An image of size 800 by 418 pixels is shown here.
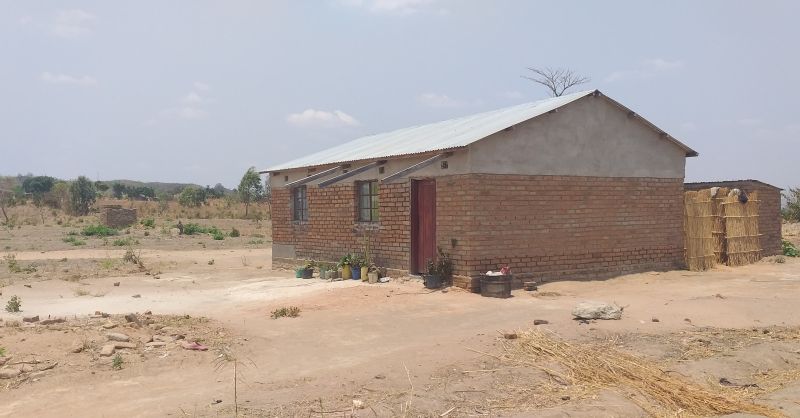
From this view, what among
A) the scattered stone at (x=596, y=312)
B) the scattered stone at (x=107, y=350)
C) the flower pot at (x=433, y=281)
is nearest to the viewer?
the scattered stone at (x=107, y=350)

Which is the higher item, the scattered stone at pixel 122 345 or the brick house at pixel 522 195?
the brick house at pixel 522 195

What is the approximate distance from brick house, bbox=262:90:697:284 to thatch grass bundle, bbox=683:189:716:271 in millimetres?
240

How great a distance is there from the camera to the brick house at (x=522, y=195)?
1133 cm

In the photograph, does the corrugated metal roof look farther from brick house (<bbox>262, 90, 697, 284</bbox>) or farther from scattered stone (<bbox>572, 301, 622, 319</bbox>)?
scattered stone (<bbox>572, 301, 622, 319</bbox>)

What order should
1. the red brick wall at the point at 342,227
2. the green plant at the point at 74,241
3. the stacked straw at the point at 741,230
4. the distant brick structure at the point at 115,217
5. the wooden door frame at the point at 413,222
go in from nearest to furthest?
1. the wooden door frame at the point at 413,222
2. the red brick wall at the point at 342,227
3. the stacked straw at the point at 741,230
4. the green plant at the point at 74,241
5. the distant brick structure at the point at 115,217

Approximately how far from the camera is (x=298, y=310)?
966 cm

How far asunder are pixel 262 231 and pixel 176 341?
27017 mm

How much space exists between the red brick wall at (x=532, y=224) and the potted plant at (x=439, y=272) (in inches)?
6.7

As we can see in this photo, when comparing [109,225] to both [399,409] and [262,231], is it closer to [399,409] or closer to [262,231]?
[262,231]

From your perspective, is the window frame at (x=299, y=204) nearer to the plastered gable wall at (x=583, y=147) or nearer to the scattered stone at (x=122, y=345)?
the plastered gable wall at (x=583, y=147)

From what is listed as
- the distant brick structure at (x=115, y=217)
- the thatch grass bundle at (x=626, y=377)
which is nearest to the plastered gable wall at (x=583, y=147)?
the thatch grass bundle at (x=626, y=377)

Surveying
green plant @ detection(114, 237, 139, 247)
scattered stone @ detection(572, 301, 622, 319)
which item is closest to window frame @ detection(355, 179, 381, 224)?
scattered stone @ detection(572, 301, 622, 319)

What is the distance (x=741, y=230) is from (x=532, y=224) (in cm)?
670

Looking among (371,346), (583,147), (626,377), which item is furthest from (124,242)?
(626,377)
